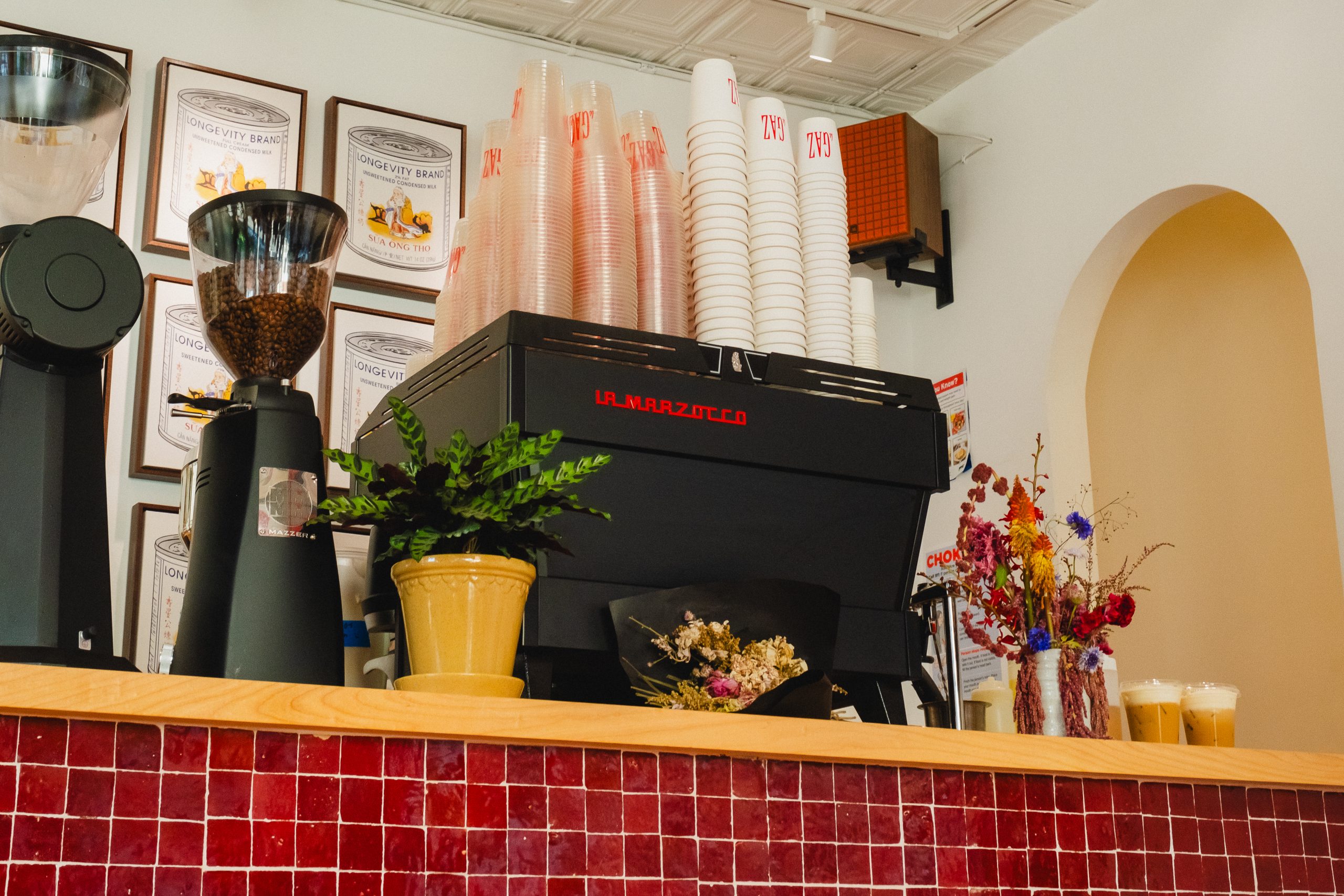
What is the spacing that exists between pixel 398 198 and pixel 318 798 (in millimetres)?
2422

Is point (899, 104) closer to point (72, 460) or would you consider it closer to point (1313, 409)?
point (1313, 409)

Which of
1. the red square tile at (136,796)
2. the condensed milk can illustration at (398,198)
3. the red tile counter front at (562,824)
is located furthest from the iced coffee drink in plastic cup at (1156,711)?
the condensed milk can illustration at (398,198)

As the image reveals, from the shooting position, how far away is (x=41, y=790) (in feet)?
2.67

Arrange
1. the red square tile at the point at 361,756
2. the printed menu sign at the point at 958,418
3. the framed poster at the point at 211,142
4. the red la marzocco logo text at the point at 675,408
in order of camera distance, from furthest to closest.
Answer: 1. the printed menu sign at the point at 958,418
2. the framed poster at the point at 211,142
3. the red la marzocco logo text at the point at 675,408
4. the red square tile at the point at 361,756

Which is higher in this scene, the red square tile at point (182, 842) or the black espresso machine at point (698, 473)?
the black espresso machine at point (698, 473)

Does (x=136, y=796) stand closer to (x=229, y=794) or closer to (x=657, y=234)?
(x=229, y=794)

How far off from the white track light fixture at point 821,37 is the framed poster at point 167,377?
1.60m

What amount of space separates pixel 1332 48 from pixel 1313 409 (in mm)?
1146

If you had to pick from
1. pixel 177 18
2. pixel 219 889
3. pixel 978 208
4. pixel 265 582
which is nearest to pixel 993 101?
pixel 978 208

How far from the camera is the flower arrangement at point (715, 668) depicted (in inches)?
45.0

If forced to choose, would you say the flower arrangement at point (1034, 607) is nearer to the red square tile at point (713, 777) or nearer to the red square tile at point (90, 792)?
the red square tile at point (713, 777)

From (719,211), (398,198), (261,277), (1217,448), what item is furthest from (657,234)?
(1217,448)

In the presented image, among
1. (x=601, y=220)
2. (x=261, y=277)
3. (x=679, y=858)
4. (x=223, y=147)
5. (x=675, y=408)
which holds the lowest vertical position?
(x=679, y=858)

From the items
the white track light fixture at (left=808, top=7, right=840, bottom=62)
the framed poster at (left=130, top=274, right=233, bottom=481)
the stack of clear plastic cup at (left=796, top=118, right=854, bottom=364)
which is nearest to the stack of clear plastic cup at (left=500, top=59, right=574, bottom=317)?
the stack of clear plastic cup at (left=796, top=118, right=854, bottom=364)
